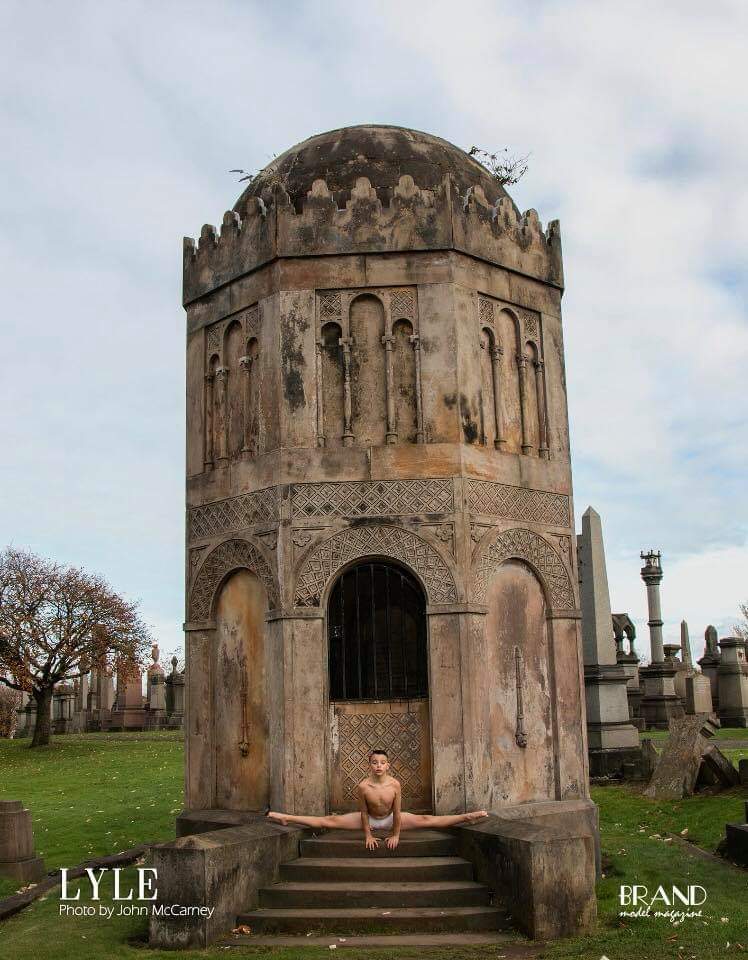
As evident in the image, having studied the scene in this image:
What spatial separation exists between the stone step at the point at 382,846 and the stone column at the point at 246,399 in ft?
15.7

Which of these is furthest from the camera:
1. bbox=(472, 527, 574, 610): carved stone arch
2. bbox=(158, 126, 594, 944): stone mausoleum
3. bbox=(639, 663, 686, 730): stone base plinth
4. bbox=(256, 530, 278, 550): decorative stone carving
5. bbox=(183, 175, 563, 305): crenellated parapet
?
bbox=(639, 663, 686, 730): stone base plinth

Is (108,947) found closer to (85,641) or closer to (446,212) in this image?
(446,212)

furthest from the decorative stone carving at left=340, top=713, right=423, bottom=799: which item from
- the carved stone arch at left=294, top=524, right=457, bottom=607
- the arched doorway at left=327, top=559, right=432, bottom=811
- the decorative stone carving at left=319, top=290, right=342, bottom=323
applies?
the decorative stone carving at left=319, top=290, right=342, bottom=323

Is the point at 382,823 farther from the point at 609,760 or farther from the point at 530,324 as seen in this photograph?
the point at 609,760

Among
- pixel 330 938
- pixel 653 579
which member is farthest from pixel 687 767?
pixel 653 579

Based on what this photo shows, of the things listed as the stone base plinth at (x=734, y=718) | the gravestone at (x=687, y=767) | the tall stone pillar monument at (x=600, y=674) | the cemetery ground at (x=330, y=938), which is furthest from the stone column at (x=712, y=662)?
the gravestone at (x=687, y=767)

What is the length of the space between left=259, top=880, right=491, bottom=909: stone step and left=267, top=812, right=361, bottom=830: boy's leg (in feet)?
2.44

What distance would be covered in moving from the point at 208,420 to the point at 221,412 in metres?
0.24

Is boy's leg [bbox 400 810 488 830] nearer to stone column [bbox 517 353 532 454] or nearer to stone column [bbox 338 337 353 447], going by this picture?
stone column [bbox 338 337 353 447]

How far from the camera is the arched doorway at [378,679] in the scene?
1173cm

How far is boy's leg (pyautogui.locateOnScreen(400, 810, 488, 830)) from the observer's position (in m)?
10.9

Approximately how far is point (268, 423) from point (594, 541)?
39.7 feet

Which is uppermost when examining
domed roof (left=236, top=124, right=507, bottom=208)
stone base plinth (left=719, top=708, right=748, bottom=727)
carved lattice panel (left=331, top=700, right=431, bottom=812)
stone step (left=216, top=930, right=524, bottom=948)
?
domed roof (left=236, top=124, right=507, bottom=208)

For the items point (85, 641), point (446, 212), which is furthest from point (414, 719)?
point (85, 641)
